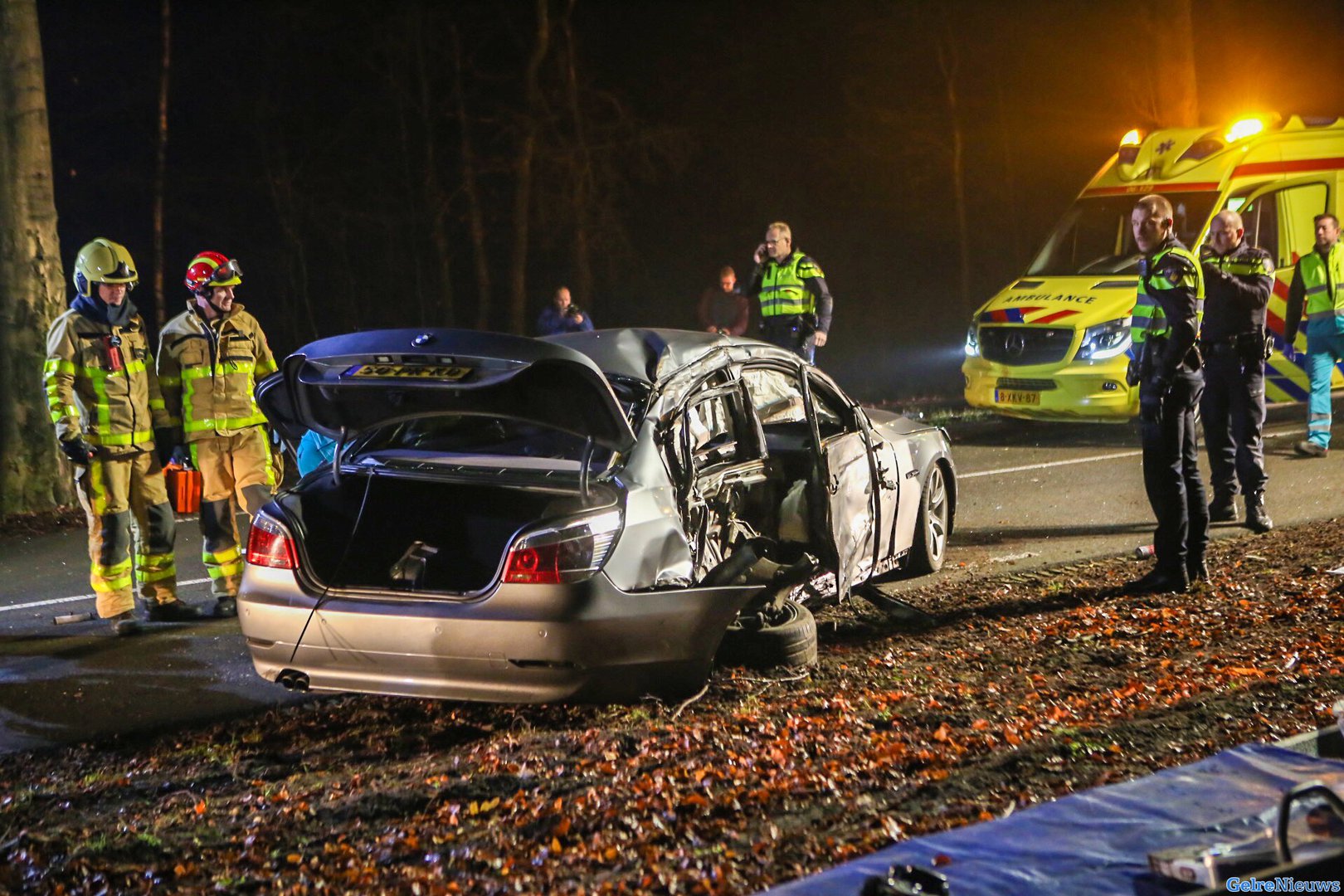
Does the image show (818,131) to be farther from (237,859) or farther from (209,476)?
(237,859)

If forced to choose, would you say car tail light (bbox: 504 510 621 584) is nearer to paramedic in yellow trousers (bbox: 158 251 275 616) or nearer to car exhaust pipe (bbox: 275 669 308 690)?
car exhaust pipe (bbox: 275 669 308 690)

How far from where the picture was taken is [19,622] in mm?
7219

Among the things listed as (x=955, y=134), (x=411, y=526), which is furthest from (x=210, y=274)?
(x=955, y=134)

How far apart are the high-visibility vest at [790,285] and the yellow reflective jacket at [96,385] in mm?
7049

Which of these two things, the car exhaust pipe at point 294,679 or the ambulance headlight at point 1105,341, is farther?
the ambulance headlight at point 1105,341

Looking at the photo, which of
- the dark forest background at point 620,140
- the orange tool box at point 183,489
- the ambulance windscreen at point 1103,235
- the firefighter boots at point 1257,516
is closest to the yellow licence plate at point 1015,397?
the ambulance windscreen at point 1103,235

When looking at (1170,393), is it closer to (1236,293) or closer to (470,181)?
(1236,293)

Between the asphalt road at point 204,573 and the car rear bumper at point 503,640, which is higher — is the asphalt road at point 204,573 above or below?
below

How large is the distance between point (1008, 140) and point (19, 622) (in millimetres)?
36904

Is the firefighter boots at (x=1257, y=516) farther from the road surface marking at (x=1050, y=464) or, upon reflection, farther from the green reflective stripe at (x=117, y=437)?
the green reflective stripe at (x=117, y=437)

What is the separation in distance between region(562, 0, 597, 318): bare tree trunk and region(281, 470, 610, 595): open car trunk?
821 inches

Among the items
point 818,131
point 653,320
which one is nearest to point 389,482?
point 653,320

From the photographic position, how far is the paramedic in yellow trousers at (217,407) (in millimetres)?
7270

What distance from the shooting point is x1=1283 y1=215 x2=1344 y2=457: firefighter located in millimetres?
11602
